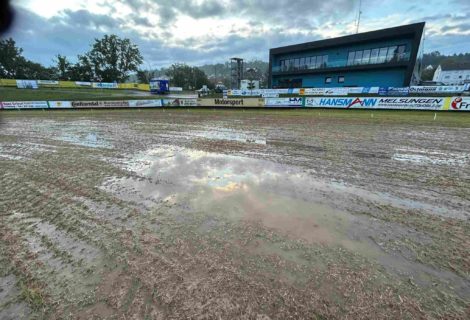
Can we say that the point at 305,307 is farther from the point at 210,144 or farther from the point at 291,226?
the point at 210,144

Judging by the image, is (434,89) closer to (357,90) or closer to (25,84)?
(357,90)

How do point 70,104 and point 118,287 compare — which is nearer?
point 118,287

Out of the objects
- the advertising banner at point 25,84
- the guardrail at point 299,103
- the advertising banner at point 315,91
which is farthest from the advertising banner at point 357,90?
the advertising banner at point 25,84

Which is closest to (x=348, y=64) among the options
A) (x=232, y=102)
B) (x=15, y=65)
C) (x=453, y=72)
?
(x=232, y=102)

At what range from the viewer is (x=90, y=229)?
12.3 ft

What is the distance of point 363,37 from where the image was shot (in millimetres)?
31484

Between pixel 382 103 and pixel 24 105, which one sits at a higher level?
pixel 382 103

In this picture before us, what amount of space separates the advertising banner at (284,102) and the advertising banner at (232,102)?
794mm

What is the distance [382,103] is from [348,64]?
55.1ft

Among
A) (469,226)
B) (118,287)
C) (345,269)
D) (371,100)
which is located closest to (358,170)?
(469,226)

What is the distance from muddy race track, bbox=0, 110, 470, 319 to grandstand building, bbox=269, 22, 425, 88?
29565mm

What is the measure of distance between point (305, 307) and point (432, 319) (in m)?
1.24

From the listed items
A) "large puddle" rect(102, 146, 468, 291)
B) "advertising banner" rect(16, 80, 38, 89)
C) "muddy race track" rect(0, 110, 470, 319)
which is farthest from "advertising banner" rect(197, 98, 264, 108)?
→ "advertising banner" rect(16, 80, 38, 89)

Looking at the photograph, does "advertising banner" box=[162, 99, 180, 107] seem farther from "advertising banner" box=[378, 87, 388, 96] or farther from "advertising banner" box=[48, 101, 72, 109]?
"advertising banner" box=[378, 87, 388, 96]
